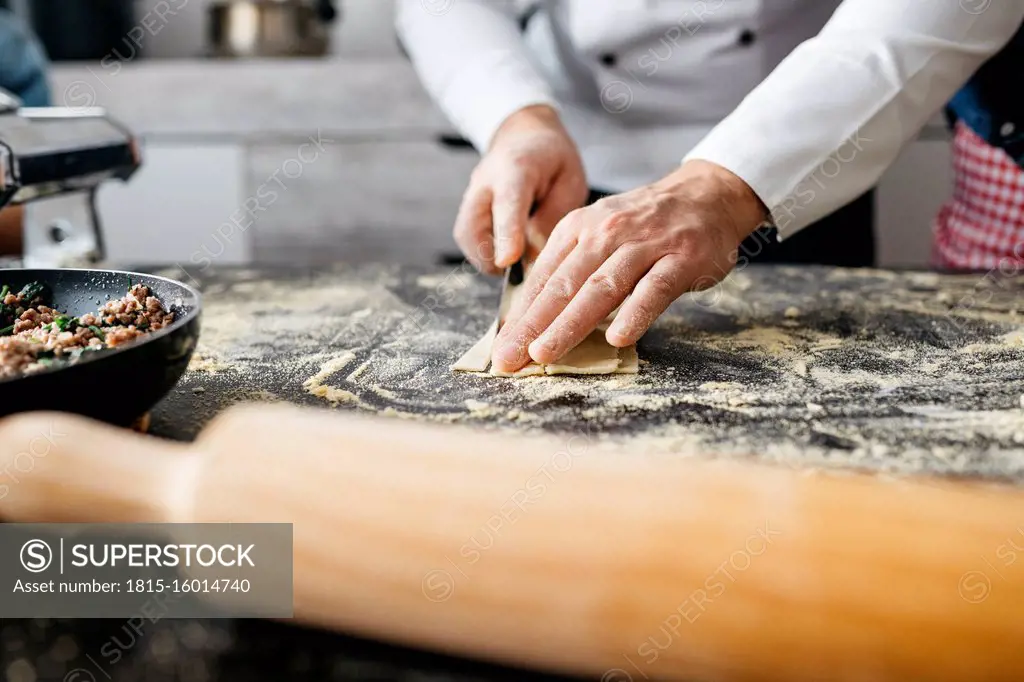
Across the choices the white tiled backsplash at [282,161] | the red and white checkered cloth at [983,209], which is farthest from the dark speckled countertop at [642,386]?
the white tiled backsplash at [282,161]

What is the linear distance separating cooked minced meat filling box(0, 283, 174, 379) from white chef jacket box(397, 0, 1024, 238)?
0.56 m

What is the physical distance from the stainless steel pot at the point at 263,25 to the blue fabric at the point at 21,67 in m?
0.64

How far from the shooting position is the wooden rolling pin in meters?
0.36

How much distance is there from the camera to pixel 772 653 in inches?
14.4

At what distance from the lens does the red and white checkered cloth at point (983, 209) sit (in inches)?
50.6

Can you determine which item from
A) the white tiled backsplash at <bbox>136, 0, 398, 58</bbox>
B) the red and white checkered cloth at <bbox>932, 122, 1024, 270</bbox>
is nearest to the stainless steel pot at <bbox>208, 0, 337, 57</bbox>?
the white tiled backsplash at <bbox>136, 0, 398, 58</bbox>

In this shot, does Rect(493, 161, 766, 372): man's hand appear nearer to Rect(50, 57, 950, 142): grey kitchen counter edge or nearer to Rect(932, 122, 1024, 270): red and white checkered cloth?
Rect(932, 122, 1024, 270): red and white checkered cloth

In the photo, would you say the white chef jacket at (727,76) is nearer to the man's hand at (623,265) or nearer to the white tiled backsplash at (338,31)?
the man's hand at (623,265)

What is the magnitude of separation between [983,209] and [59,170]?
130 cm

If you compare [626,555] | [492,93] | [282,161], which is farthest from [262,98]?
[626,555]

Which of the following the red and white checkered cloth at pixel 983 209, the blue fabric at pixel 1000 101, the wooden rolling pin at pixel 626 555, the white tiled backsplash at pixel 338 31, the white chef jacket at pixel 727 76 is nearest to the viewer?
the wooden rolling pin at pixel 626 555

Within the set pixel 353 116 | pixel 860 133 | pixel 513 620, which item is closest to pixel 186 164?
pixel 353 116

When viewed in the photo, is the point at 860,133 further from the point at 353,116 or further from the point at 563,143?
the point at 353,116

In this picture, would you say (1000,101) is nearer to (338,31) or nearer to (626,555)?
(626,555)
